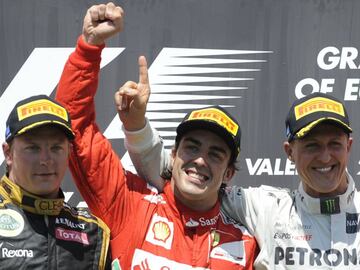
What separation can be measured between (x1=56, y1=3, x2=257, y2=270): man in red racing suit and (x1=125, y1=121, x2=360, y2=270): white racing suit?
0.33 ft

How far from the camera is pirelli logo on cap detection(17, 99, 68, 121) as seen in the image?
7.59ft

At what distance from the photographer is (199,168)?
2.56 meters

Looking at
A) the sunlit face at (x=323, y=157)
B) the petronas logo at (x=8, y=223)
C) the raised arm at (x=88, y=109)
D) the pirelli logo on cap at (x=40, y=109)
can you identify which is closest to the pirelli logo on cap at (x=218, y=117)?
the sunlit face at (x=323, y=157)

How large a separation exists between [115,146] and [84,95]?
0.79 meters

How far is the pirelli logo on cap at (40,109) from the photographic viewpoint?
231cm

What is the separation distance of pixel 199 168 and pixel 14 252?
2.55ft

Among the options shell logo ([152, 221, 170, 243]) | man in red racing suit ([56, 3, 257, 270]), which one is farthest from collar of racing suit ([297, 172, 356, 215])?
shell logo ([152, 221, 170, 243])

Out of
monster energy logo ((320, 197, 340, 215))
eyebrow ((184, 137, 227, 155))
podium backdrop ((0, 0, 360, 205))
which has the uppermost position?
podium backdrop ((0, 0, 360, 205))

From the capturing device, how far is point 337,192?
2.59 metres

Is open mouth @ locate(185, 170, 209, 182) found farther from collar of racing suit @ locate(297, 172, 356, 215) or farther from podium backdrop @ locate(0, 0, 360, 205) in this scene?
podium backdrop @ locate(0, 0, 360, 205)

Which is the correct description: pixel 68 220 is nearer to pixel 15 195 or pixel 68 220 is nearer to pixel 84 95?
pixel 15 195

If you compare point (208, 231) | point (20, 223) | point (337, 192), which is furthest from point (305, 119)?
point (20, 223)

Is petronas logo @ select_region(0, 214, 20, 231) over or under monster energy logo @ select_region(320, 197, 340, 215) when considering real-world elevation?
under

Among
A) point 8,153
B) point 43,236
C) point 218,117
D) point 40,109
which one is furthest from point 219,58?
point 43,236
